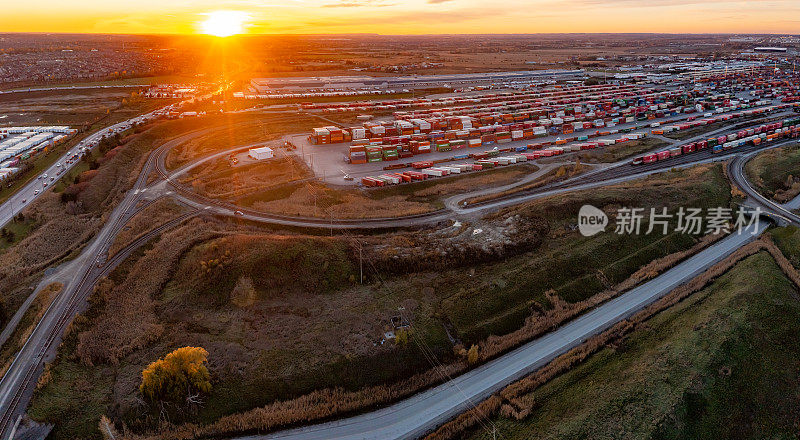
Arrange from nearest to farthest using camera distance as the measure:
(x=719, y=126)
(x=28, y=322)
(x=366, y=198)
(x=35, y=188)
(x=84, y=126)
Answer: (x=28, y=322) → (x=366, y=198) → (x=35, y=188) → (x=719, y=126) → (x=84, y=126)

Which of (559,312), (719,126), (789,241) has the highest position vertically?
(719,126)

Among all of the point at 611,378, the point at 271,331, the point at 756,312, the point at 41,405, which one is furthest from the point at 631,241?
the point at 41,405

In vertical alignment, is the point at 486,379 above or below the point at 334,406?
above

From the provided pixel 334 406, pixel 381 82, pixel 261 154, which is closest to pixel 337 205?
pixel 261 154

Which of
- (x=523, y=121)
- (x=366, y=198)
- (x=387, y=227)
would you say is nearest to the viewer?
(x=387, y=227)

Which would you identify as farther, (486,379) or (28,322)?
(28,322)

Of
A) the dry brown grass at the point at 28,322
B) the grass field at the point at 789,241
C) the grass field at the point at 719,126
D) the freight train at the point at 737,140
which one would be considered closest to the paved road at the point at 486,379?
the grass field at the point at 789,241

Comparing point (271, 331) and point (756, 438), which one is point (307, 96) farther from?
point (756, 438)

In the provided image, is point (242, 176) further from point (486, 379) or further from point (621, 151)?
point (621, 151)
